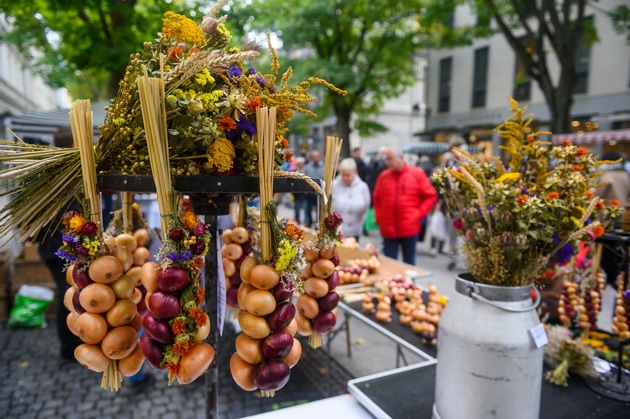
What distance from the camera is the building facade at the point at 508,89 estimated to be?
39.9 feet

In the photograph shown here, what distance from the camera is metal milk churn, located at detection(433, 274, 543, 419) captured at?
50.8 inches

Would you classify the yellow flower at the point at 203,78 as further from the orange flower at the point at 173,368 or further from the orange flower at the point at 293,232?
the orange flower at the point at 173,368

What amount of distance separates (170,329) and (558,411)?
59.5 inches

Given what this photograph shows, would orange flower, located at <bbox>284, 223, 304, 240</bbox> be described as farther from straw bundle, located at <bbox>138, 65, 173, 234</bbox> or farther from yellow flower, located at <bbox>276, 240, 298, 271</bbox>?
straw bundle, located at <bbox>138, 65, 173, 234</bbox>

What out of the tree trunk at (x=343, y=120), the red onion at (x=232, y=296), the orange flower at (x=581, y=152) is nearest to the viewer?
the red onion at (x=232, y=296)

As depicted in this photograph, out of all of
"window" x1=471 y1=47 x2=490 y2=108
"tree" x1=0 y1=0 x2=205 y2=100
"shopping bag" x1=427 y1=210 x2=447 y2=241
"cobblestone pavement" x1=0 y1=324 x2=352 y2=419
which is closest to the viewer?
"cobblestone pavement" x1=0 y1=324 x2=352 y2=419

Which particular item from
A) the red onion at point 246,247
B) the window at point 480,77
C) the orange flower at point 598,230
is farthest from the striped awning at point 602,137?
the red onion at point 246,247

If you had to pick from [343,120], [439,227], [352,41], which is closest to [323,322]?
[439,227]

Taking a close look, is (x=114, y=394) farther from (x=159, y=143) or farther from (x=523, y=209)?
(x=523, y=209)

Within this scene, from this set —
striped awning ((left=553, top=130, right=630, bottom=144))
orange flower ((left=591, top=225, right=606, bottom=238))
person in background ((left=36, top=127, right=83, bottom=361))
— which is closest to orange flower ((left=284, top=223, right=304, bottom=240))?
orange flower ((left=591, top=225, right=606, bottom=238))

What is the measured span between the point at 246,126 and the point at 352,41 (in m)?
14.3

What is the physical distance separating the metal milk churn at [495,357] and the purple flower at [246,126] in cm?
87

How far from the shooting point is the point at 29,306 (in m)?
3.96

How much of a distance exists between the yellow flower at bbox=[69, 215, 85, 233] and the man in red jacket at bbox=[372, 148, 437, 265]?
13.4ft
